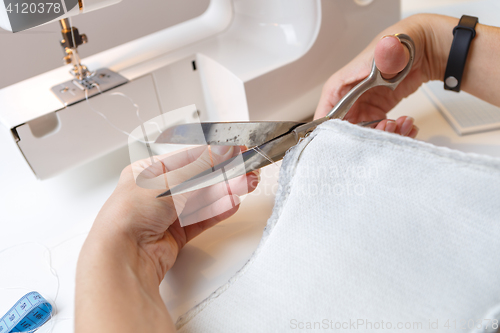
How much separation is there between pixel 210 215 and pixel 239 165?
9cm

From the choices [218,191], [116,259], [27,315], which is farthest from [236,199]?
[27,315]

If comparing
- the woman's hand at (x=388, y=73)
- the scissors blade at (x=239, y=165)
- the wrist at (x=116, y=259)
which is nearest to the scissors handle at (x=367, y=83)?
the woman's hand at (x=388, y=73)

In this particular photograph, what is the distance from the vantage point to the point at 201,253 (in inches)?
19.1

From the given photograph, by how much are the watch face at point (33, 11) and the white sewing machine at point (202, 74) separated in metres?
0.03

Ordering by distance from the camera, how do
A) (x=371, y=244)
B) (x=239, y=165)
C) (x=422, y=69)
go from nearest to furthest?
(x=371, y=244)
(x=239, y=165)
(x=422, y=69)

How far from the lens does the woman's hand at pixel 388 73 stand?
53 cm

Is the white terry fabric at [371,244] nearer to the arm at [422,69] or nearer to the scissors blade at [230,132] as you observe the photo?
the scissors blade at [230,132]

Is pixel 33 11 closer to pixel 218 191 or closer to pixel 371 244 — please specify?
pixel 218 191

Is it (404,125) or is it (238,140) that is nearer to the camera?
(238,140)

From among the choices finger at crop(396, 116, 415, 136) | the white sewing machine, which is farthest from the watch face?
finger at crop(396, 116, 415, 136)

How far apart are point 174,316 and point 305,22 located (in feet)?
1.77

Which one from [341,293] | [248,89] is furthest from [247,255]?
[248,89]

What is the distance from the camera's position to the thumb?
0.51 m

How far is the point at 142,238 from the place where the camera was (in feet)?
1.46
